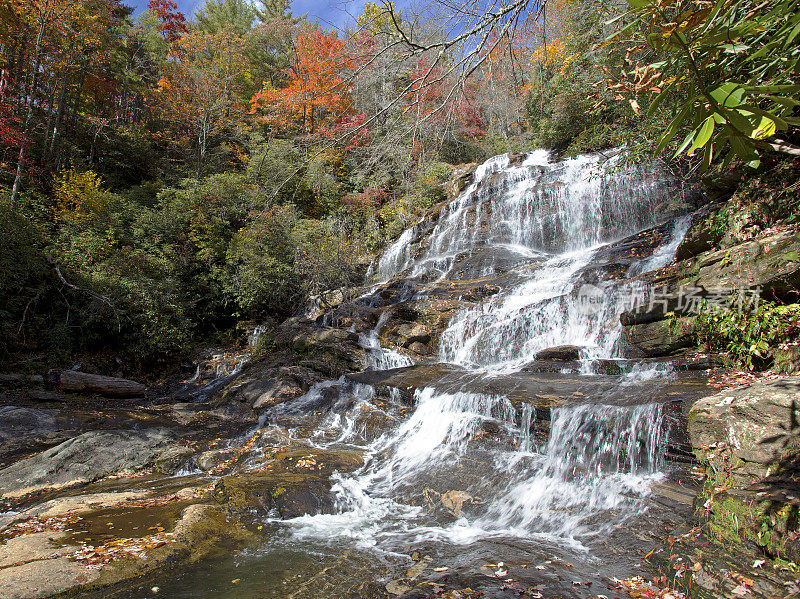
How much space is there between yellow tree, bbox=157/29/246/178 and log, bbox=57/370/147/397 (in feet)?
33.8

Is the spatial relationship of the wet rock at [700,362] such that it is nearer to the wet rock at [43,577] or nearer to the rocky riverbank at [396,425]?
the rocky riverbank at [396,425]

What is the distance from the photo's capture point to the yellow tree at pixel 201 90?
17.9 m

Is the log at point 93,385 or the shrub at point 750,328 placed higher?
the shrub at point 750,328

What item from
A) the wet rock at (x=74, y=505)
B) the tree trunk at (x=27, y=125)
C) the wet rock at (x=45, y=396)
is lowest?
the wet rock at (x=74, y=505)

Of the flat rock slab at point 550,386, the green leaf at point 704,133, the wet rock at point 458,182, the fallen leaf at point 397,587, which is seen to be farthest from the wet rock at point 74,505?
the wet rock at point 458,182

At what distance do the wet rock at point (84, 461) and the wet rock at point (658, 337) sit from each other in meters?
8.16


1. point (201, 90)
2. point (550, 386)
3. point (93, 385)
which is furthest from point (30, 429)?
point (201, 90)

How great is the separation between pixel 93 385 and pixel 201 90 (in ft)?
47.9

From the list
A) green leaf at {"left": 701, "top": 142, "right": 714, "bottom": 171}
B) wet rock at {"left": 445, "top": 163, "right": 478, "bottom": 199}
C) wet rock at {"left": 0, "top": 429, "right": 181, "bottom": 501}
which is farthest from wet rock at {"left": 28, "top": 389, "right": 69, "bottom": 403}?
wet rock at {"left": 445, "top": 163, "right": 478, "bottom": 199}

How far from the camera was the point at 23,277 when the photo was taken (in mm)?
9688

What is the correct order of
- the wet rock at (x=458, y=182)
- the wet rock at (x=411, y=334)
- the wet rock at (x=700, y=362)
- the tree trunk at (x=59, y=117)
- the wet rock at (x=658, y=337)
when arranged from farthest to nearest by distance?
the wet rock at (x=458, y=182), the tree trunk at (x=59, y=117), the wet rock at (x=411, y=334), the wet rock at (x=658, y=337), the wet rock at (x=700, y=362)

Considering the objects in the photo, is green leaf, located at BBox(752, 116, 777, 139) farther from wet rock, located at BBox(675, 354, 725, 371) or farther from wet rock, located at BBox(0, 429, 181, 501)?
wet rock, located at BBox(0, 429, 181, 501)

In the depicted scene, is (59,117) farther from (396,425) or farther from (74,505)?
(396,425)

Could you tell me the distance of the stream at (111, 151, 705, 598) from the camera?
334 centimetres
